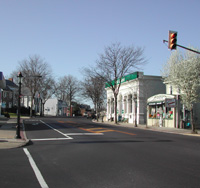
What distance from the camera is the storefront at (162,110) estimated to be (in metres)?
30.6

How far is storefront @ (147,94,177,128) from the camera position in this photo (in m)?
30.6

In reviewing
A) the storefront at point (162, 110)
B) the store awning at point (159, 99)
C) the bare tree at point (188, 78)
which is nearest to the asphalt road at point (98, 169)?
the bare tree at point (188, 78)

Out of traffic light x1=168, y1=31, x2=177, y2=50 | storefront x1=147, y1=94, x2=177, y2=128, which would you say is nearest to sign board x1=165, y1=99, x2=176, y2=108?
storefront x1=147, y1=94, x2=177, y2=128

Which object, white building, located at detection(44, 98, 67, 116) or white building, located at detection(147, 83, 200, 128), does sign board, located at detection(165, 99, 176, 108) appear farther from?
white building, located at detection(44, 98, 67, 116)

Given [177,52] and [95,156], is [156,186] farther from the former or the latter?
[177,52]

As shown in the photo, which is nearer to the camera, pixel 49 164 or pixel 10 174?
pixel 10 174

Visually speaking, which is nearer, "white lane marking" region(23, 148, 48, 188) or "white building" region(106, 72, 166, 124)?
"white lane marking" region(23, 148, 48, 188)

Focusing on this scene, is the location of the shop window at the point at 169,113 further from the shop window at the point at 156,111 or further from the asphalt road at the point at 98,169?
the asphalt road at the point at 98,169

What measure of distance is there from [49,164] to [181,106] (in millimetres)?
24160

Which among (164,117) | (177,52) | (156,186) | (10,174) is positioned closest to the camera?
(156,186)

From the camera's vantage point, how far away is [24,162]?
9.38 metres

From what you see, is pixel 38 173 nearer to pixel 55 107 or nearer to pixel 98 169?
pixel 98 169

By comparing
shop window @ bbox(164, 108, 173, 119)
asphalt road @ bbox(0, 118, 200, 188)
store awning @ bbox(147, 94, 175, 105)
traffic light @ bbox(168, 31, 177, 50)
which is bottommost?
asphalt road @ bbox(0, 118, 200, 188)

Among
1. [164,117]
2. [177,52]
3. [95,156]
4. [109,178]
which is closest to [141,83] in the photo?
[164,117]
